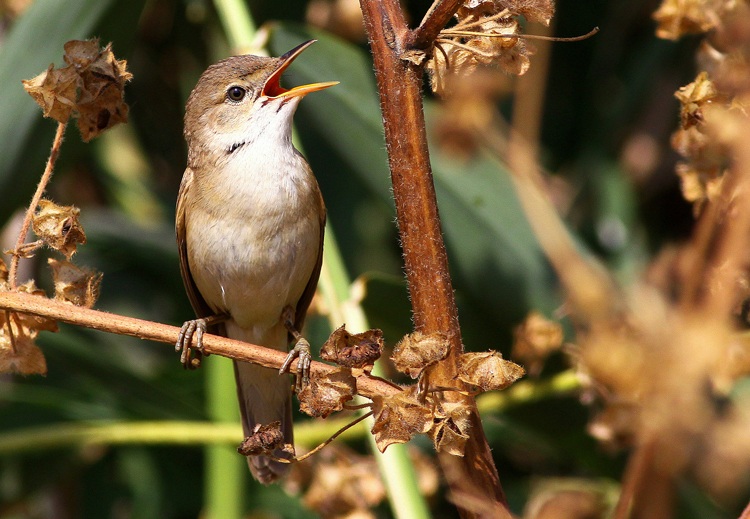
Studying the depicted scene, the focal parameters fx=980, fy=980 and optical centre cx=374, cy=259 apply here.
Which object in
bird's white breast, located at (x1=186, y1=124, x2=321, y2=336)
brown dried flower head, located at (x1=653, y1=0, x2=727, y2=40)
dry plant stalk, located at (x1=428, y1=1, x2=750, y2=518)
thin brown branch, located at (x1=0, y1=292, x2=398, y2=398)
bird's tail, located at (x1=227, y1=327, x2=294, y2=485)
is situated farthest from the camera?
bird's tail, located at (x1=227, y1=327, x2=294, y2=485)

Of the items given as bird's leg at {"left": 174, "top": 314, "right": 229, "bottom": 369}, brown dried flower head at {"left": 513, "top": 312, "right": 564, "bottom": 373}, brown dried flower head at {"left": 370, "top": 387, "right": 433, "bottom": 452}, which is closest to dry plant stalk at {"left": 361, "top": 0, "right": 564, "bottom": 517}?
brown dried flower head at {"left": 370, "top": 387, "right": 433, "bottom": 452}

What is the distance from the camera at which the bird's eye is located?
314 cm


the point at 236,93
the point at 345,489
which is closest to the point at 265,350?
the point at 345,489

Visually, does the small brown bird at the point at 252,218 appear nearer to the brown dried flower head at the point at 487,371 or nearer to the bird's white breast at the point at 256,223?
the bird's white breast at the point at 256,223

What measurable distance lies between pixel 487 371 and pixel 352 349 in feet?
0.64

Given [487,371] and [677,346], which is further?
[487,371]

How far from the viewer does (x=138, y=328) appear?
1.44m

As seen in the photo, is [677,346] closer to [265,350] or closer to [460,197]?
[265,350]

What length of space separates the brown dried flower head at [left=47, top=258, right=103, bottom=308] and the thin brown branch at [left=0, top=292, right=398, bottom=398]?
87mm

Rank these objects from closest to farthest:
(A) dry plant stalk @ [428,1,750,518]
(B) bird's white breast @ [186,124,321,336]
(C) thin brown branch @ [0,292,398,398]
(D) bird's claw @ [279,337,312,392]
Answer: (A) dry plant stalk @ [428,1,750,518] → (C) thin brown branch @ [0,292,398,398] → (D) bird's claw @ [279,337,312,392] → (B) bird's white breast @ [186,124,321,336]

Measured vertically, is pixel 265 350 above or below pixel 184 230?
above

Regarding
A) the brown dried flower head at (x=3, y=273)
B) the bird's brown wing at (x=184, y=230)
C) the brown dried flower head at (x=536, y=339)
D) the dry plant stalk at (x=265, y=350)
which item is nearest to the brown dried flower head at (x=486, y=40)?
the dry plant stalk at (x=265, y=350)

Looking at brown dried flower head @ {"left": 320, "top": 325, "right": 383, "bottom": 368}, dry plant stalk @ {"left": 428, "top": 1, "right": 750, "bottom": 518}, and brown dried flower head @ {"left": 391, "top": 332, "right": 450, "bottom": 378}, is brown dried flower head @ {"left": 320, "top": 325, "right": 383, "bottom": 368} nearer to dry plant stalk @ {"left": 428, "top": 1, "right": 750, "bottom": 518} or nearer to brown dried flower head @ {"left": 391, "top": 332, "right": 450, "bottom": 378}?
brown dried flower head @ {"left": 391, "top": 332, "right": 450, "bottom": 378}

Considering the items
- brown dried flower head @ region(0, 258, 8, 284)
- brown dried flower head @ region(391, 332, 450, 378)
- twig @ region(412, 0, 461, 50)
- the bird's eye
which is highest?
twig @ region(412, 0, 461, 50)
